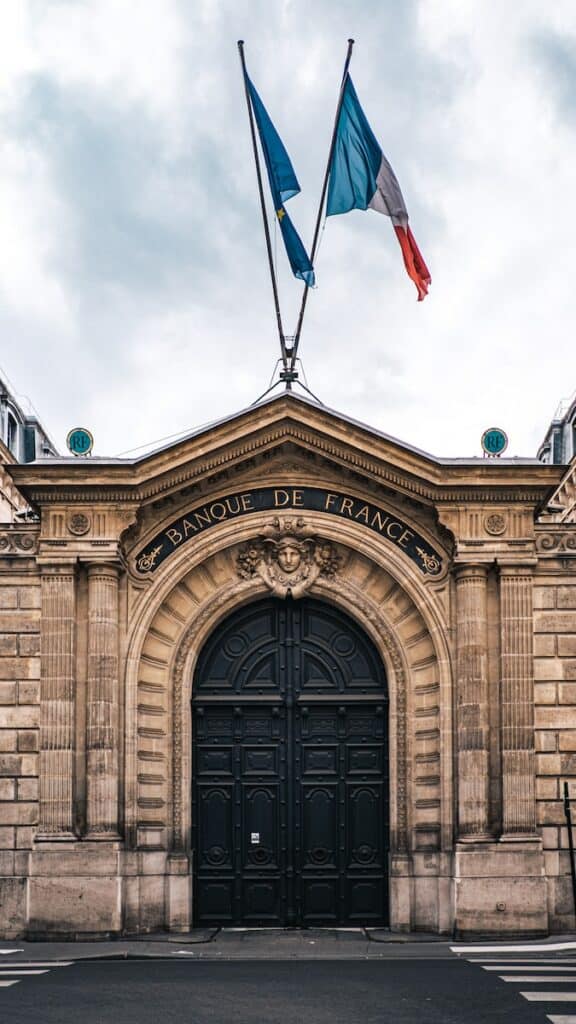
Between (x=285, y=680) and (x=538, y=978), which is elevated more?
(x=285, y=680)

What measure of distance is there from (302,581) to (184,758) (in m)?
3.48

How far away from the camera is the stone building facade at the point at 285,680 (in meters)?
24.8

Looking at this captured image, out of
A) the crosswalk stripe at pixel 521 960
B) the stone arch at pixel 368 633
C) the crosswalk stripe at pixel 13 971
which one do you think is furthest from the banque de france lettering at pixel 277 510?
the crosswalk stripe at pixel 13 971

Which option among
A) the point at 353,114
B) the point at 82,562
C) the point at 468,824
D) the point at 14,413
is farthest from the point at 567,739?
the point at 14,413

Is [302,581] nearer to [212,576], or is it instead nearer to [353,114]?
[212,576]

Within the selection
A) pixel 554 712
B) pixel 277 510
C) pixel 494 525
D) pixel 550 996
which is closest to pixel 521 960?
pixel 550 996

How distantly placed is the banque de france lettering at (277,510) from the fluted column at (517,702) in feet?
5.80

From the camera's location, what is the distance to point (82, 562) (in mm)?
25172

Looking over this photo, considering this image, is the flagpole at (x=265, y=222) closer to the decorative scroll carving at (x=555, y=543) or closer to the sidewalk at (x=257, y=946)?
the decorative scroll carving at (x=555, y=543)

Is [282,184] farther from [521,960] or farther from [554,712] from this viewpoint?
[521,960]

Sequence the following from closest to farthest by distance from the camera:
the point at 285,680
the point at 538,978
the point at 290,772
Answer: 1. the point at 538,978
2. the point at 290,772
3. the point at 285,680

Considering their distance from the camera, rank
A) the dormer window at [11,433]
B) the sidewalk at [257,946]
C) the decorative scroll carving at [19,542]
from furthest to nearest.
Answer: the dormer window at [11,433] → the decorative scroll carving at [19,542] → the sidewalk at [257,946]

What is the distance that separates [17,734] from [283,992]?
352 inches

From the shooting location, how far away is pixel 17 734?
25.2m
